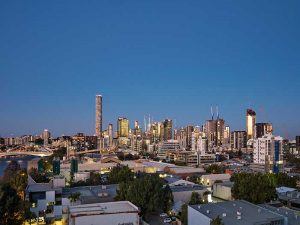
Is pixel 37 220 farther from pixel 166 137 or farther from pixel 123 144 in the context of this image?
pixel 123 144

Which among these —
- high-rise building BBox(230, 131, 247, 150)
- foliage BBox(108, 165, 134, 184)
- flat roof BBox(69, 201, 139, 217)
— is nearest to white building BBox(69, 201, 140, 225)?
flat roof BBox(69, 201, 139, 217)

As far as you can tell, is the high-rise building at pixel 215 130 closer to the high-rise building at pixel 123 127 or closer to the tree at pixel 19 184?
the high-rise building at pixel 123 127

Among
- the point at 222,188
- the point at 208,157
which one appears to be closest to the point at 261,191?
the point at 222,188

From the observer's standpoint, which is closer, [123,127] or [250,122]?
[250,122]

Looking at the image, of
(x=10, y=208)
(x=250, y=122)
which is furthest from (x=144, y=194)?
(x=250, y=122)

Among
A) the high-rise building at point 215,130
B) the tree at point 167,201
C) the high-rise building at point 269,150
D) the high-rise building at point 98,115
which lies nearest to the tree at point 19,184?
the tree at point 167,201

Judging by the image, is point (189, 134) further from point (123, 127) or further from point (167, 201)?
point (167, 201)
